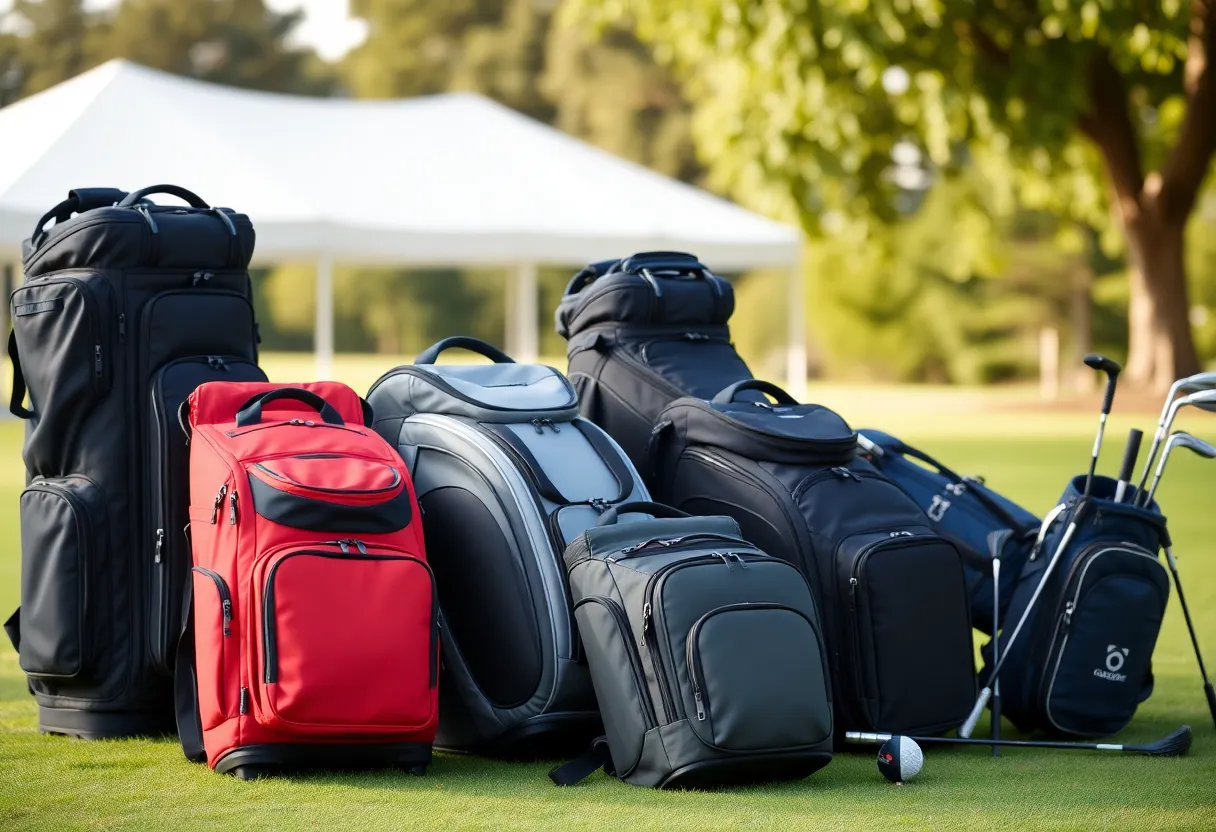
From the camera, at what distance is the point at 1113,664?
3.72 meters

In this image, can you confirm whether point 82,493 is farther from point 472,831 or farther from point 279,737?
point 472,831

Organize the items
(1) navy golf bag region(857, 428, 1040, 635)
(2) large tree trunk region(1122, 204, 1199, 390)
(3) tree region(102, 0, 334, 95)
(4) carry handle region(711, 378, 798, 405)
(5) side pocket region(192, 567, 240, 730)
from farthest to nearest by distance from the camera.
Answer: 1. (3) tree region(102, 0, 334, 95)
2. (2) large tree trunk region(1122, 204, 1199, 390)
3. (1) navy golf bag region(857, 428, 1040, 635)
4. (4) carry handle region(711, 378, 798, 405)
5. (5) side pocket region(192, 567, 240, 730)

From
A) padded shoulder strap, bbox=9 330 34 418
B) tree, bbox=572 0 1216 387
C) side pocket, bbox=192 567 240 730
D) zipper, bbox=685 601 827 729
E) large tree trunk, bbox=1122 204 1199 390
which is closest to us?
zipper, bbox=685 601 827 729

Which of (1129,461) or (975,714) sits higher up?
(1129,461)

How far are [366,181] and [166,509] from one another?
39.3 ft

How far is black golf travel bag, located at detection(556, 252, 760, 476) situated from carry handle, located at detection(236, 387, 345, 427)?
0.81 metres

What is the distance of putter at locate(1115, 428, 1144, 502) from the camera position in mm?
3707

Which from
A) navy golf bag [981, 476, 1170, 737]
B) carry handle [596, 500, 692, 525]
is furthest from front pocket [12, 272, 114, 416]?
navy golf bag [981, 476, 1170, 737]

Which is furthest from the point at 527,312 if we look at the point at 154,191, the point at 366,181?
the point at 154,191

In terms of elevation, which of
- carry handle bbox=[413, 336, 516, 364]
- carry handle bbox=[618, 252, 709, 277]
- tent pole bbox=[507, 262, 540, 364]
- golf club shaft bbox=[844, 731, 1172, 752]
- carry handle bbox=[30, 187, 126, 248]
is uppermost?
carry handle bbox=[30, 187, 126, 248]

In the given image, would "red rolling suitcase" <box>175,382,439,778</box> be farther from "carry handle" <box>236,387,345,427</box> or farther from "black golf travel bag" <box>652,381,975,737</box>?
"black golf travel bag" <box>652,381,975,737</box>

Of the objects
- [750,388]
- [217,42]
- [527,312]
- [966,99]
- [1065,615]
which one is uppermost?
[217,42]

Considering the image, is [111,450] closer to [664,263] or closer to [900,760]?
[664,263]

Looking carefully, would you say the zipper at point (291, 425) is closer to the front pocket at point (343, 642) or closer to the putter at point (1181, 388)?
the front pocket at point (343, 642)
